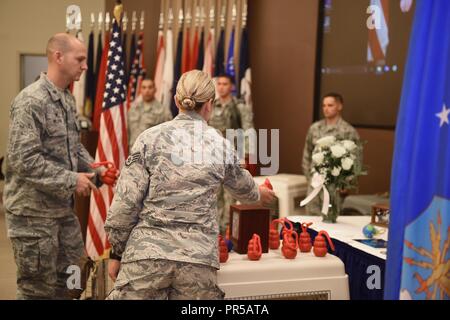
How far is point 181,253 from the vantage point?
1.79 metres

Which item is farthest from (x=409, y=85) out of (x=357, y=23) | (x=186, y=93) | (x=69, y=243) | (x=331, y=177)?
(x=357, y=23)

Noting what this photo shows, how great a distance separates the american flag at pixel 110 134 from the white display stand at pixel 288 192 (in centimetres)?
121

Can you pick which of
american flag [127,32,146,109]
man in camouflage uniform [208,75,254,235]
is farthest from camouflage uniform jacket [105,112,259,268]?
american flag [127,32,146,109]

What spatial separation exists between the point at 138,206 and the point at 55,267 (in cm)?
107

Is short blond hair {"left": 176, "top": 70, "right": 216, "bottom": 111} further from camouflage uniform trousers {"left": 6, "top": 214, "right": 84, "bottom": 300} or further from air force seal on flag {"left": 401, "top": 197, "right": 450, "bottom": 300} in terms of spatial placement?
camouflage uniform trousers {"left": 6, "top": 214, "right": 84, "bottom": 300}

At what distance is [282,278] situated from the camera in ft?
7.30

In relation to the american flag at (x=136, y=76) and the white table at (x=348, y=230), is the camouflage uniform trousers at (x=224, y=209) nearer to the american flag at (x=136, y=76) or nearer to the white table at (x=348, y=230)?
the american flag at (x=136, y=76)

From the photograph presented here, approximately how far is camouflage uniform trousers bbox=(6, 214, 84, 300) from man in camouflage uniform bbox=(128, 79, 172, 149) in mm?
3252

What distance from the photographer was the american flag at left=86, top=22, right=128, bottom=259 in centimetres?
440

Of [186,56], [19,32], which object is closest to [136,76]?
[186,56]

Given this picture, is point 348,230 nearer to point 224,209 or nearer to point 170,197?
point 170,197

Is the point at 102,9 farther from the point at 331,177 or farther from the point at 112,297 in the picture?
the point at 112,297

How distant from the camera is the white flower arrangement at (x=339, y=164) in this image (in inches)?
124
